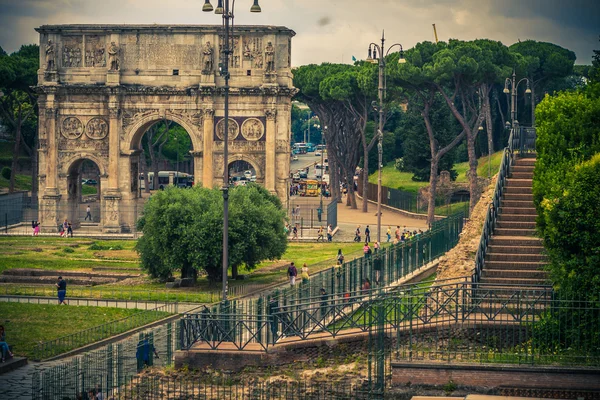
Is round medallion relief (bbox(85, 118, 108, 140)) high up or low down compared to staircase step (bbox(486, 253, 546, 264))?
up

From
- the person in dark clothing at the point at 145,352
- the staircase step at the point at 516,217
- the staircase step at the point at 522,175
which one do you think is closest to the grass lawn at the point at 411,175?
the staircase step at the point at 522,175

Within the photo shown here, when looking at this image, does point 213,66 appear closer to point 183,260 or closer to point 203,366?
point 183,260

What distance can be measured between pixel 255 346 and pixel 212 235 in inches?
865

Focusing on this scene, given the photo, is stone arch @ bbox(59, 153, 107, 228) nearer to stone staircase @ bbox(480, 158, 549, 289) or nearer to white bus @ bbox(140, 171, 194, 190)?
white bus @ bbox(140, 171, 194, 190)

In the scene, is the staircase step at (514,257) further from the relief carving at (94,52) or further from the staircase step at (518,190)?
the relief carving at (94,52)

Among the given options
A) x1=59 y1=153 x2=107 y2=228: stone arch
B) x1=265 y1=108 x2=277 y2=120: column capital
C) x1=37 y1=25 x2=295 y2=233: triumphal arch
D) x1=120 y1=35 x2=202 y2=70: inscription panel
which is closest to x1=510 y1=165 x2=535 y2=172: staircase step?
x1=37 y1=25 x2=295 y2=233: triumphal arch

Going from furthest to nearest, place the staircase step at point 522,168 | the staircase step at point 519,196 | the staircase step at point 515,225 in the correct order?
the staircase step at point 522,168
the staircase step at point 519,196
the staircase step at point 515,225

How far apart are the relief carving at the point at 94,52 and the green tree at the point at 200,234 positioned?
26.6 metres

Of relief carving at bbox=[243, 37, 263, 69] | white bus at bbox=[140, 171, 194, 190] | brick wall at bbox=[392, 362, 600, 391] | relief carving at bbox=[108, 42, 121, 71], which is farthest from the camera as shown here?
white bus at bbox=[140, 171, 194, 190]

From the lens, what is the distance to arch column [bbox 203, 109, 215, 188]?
8194 centimetres

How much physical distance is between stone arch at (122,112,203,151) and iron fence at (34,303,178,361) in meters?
34.3

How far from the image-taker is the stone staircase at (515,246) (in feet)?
114

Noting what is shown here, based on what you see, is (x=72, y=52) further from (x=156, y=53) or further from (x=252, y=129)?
(x=252, y=129)

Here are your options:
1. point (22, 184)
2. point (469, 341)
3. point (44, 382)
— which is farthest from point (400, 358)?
point (22, 184)
